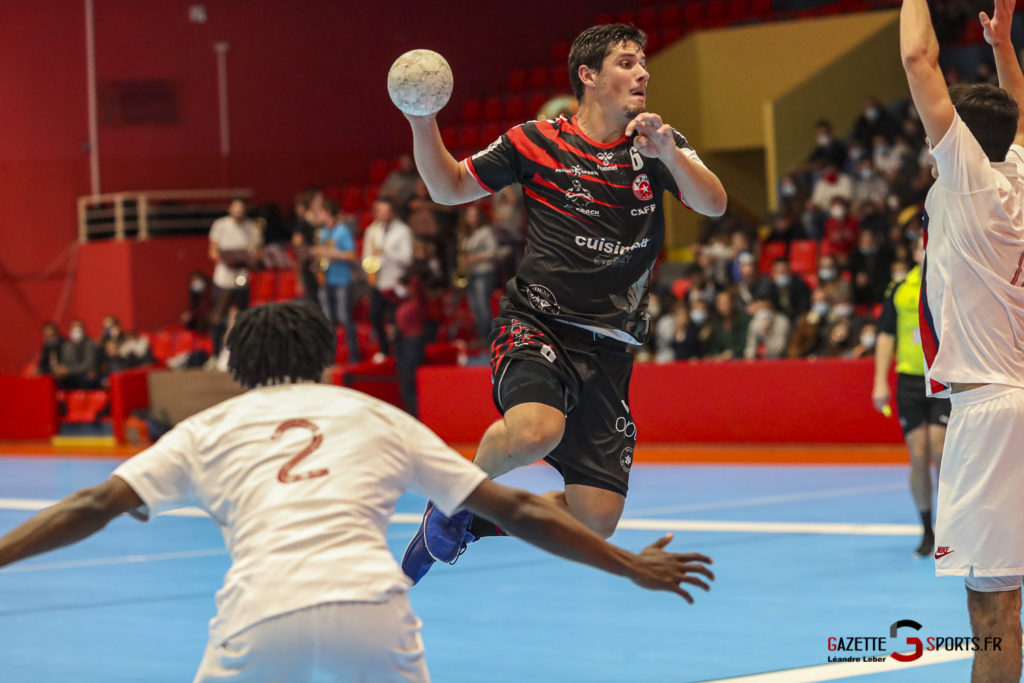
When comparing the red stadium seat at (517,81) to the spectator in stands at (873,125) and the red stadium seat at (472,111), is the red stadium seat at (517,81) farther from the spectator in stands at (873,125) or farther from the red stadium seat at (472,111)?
the spectator in stands at (873,125)

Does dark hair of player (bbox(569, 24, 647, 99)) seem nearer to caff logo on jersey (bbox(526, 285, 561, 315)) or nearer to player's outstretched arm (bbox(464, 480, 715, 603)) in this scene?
caff logo on jersey (bbox(526, 285, 561, 315))

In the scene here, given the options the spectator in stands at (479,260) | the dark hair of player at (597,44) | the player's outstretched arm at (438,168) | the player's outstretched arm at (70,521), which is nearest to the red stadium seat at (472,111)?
the spectator in stands at (479,260)

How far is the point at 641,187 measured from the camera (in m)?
5.90

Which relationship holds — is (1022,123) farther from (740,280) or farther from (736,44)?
(736,44)

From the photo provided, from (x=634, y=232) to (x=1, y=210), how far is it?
21382 mm

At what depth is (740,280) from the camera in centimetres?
1789

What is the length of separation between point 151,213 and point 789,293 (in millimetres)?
12446

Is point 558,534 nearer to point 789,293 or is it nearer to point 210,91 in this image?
point 789,293

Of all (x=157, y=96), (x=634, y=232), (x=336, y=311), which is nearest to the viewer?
(x=634, y=232)

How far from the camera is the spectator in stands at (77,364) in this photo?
22031 mm

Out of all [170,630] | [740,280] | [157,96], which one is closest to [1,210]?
[157,96]

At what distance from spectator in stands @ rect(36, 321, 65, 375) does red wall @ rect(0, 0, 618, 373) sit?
2.36m

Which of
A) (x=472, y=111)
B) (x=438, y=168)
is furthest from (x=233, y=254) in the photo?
(x=438, y=168)

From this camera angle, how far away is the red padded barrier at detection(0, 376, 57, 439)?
21875 mm
